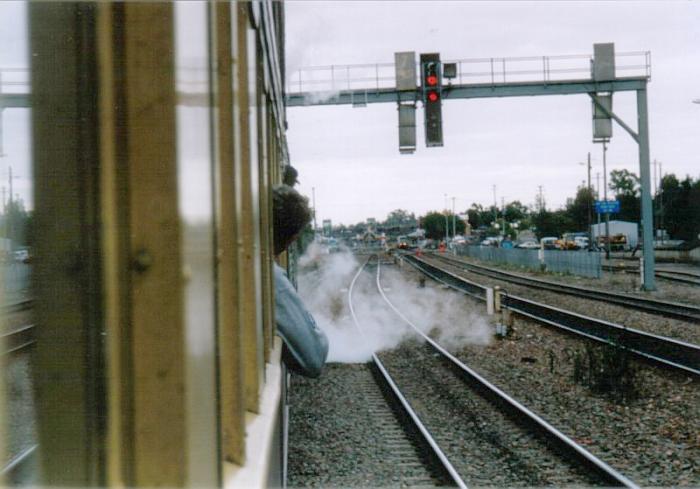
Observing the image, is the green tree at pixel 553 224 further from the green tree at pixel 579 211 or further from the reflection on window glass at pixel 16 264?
the reflection on window glass at pixel 16 264

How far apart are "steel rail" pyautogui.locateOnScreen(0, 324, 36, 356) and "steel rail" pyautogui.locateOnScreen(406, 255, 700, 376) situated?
34.6 feet

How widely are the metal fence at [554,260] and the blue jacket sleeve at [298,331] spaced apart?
98.1 ft

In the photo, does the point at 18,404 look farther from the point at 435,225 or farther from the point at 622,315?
the point at 435,225

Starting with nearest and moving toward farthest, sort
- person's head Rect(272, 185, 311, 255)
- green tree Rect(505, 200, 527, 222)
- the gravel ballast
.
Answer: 1. person's head Rect(272, 185, 311, 255)
2. the gravel ballast
3. green tree Rect(505, 200, 527, 222)

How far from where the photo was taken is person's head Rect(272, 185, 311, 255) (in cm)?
316

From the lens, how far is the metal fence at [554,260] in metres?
32.4

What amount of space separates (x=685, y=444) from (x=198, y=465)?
24.2 ft

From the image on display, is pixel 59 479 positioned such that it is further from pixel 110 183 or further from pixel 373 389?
pixel 373 389

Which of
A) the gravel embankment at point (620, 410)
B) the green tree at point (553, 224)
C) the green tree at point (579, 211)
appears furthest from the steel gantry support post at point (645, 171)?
the green tree at point (553, 224)

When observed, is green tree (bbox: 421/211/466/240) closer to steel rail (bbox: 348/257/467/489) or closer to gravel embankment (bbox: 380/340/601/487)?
steel rail (bbox: 348/257/467/489)

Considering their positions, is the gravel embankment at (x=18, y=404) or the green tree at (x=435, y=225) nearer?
the gravel embankment at (x=18, y=404)

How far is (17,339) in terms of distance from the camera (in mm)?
1066

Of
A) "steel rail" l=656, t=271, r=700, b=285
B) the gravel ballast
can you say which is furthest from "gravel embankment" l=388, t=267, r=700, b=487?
"steel rail" l=656, t=271, r=700, b=285

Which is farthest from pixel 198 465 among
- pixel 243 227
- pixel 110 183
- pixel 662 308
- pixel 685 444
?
pixel 662 308
